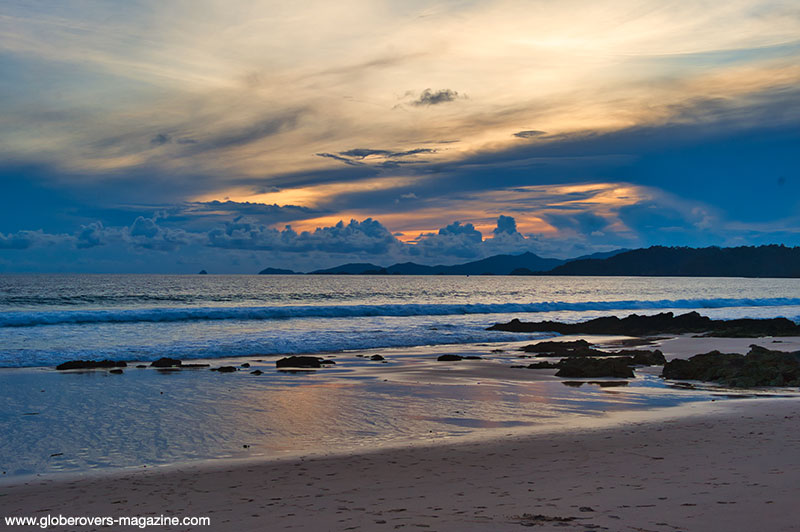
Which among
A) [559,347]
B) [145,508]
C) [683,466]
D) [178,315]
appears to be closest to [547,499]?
[683,466]

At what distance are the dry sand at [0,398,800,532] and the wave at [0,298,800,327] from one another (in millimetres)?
37241

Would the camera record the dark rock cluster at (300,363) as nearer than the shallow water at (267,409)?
No

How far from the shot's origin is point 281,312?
47.8 meters

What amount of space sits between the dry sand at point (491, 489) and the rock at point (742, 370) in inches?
263

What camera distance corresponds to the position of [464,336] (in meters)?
33.7

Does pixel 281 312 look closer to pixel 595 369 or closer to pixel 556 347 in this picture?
pixel 556 347

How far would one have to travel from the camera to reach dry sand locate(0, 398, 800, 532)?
5.61 meters

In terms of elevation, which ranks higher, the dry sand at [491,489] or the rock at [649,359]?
the dry sand at [491,489]

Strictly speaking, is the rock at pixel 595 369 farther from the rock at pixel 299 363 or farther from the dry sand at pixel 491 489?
the rock at pixel 299 363

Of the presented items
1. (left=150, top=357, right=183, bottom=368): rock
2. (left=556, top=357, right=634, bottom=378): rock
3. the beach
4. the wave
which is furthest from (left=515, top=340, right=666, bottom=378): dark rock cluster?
the wave

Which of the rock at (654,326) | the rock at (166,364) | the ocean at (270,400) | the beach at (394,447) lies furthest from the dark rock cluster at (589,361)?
the rock at (166,364)

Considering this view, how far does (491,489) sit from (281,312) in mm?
42475

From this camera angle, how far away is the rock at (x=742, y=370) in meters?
15.4

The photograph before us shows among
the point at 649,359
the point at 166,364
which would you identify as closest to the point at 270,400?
the point at 166,364
